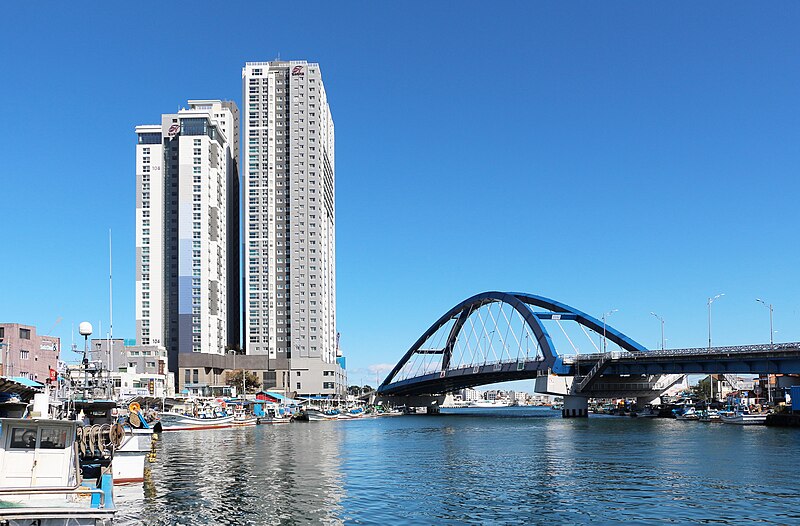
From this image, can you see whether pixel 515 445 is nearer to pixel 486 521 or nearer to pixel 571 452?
pixel 571 452

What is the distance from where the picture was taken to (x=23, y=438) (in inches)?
1139

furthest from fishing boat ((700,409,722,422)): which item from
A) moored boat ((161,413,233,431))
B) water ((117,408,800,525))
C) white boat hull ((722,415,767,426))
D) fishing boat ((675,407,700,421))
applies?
moored boat ((161,413,233,431))

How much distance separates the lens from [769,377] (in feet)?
613

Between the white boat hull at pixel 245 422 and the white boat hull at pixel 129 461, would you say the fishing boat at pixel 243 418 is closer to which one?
the white boat hull at pixel 245 422

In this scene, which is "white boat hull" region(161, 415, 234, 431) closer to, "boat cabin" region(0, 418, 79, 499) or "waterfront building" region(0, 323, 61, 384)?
"waterfront building" region(0, 323, 61, 384)

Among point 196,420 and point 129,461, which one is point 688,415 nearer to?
point 196,420

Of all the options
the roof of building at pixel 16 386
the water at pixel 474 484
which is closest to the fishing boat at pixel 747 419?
the water at pixel 474 484

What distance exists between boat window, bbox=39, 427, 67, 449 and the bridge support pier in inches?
5351

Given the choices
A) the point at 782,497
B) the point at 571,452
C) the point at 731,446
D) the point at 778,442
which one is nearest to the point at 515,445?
the point at 571,452

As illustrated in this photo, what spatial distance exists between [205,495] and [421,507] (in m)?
12.4

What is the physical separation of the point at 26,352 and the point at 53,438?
7299 centimetres

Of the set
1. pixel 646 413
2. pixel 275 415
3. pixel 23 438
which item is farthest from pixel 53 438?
pixel 646 413

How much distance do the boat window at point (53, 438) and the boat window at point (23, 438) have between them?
13.2 inches

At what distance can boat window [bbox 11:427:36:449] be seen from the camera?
94.4 ft
